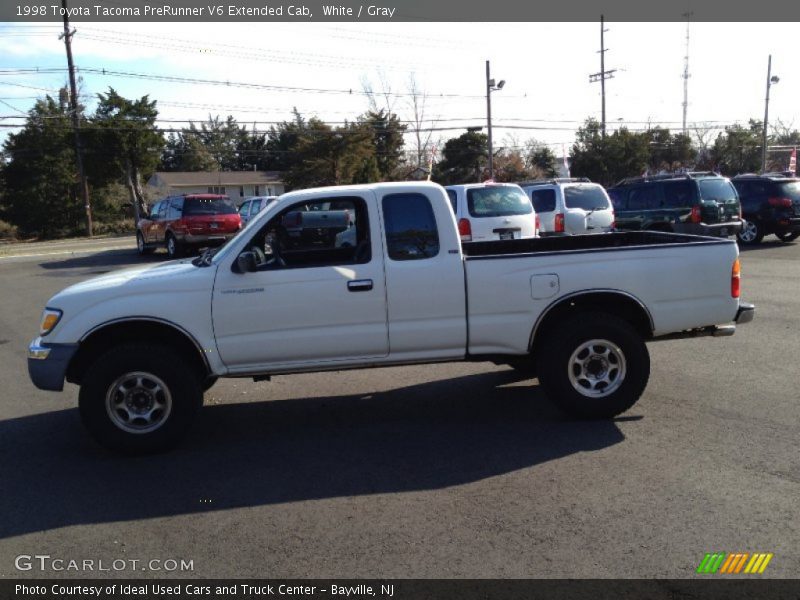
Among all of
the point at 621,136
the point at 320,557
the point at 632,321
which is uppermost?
the point at 621,136

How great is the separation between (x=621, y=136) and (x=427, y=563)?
45000mm

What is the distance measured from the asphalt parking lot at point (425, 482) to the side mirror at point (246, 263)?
1438mm

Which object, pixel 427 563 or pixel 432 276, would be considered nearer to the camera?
pixel 427 563

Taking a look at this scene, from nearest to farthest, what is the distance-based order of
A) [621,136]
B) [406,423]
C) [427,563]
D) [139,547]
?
[427,563]
[139,547]
[406,423]
[621,136]

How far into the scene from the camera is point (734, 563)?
3734 millimetres

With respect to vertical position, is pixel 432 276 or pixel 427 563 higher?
pixel 432 276

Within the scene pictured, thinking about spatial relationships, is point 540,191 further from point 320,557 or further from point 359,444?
point 320,557

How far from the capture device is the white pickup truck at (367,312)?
5.60 metres

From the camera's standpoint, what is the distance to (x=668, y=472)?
Answer: 491 centimetres

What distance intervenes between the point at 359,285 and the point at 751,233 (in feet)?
Answer: 57.5

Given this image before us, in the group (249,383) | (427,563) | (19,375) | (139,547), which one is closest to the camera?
(427,563)

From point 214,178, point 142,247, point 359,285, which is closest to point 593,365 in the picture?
point 359,285

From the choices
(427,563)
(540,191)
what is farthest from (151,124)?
(427,563)
